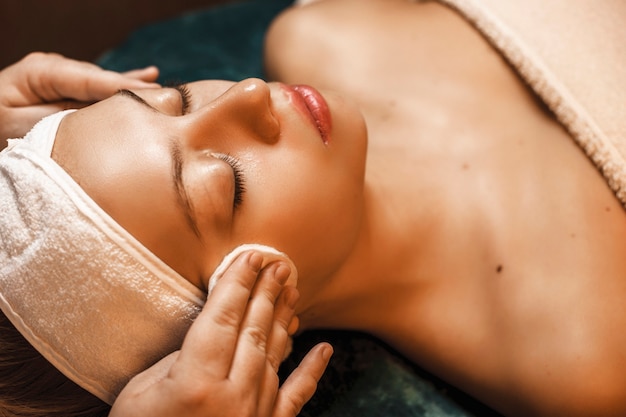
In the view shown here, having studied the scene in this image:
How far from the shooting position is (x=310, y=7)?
1.66m

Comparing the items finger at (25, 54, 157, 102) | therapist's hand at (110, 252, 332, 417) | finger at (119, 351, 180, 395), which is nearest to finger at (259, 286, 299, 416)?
therapist's hand at (110, 252, 332, 417)

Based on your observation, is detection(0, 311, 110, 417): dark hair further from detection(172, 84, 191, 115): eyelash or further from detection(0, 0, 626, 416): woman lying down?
detection(172, 84, 191, 115): eyelash

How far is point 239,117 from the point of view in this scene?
3.40ft

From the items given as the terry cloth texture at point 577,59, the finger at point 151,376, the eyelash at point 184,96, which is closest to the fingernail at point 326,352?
the finger at point 151,376

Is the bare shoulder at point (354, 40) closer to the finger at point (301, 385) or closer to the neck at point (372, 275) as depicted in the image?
the neck at point (372, 275)

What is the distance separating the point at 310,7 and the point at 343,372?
96cm

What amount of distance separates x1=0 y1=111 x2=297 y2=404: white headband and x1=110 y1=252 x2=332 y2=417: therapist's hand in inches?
2.4

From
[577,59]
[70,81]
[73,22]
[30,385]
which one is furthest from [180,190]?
[73,22]

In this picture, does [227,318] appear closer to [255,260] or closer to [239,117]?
[255,260]

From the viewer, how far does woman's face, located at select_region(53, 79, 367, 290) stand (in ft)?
3.20

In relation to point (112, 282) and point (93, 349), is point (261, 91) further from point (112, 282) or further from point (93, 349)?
point (93, 349)

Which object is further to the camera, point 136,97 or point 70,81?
point 70,81

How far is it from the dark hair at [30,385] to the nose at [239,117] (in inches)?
18.5

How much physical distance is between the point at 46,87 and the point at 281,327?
0.81m
